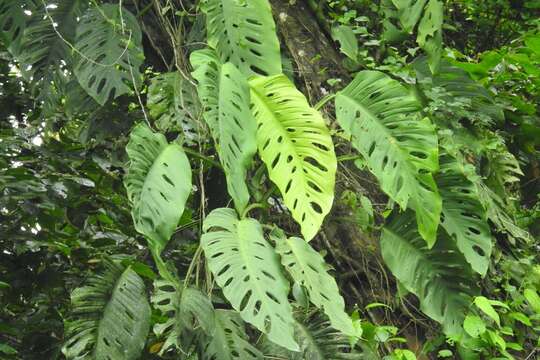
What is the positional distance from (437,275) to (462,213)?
0.71ft

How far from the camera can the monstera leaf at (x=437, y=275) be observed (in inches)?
90.3

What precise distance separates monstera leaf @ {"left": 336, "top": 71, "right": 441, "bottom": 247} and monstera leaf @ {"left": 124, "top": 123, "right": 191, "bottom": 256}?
20.8 inches

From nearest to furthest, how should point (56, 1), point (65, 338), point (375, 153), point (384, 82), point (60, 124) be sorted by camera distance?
point (65, 338), point (375, 153), point (384, 82), point (56, 1), point (60, 124)

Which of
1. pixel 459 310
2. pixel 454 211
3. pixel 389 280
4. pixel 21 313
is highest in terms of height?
pixel 454 211

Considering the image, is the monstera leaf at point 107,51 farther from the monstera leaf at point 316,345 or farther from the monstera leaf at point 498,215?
the monstera leaf at point 498,215

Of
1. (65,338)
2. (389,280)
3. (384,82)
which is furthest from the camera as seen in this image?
(389,280)

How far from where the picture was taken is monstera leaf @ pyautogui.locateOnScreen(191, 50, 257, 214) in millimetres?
1938

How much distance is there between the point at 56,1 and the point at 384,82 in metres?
1.40

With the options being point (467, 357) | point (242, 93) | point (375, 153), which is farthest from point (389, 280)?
point (242, 93)

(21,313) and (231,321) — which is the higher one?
(231,321)

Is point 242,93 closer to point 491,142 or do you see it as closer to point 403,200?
point 403,200

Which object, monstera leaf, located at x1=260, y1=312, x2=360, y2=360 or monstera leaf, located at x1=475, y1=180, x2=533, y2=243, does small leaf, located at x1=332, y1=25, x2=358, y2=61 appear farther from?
→ monstera leaf, located at x1=260, y1=312, x2=360, y2=360

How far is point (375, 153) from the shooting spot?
7.22ft

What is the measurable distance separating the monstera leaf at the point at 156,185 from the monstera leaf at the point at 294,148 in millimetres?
239
